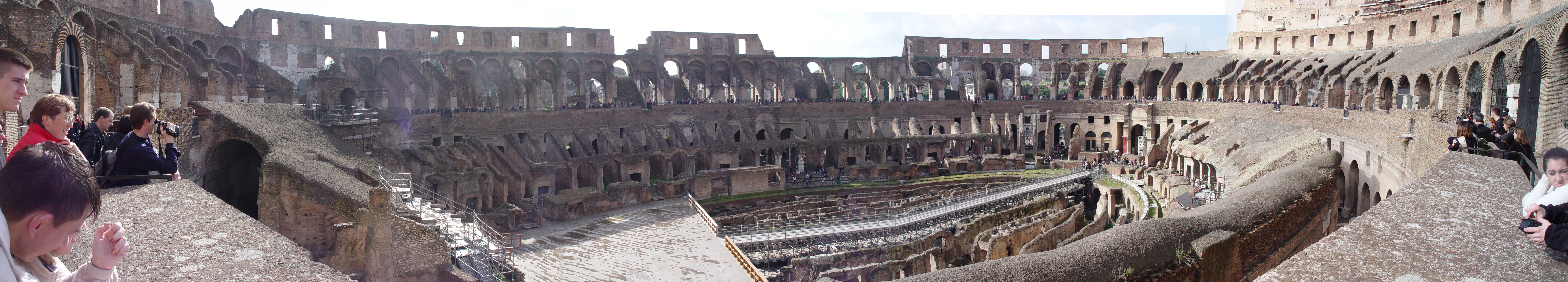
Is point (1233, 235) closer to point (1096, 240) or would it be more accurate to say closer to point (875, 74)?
point (1096, 240)

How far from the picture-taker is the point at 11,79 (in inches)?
207

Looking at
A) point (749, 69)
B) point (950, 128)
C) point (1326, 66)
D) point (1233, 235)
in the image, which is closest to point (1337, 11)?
point (1326, 66)

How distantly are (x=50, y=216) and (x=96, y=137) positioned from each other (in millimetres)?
6762

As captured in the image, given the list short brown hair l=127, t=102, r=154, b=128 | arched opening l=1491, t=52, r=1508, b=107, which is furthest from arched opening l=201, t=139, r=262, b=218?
arched opening l=1491, t=52, r=1508, b=107

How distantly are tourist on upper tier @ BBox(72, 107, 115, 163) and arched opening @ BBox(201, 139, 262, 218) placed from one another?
28.7 ft

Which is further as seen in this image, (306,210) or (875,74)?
(875,74)

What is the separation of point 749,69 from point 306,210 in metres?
31.3

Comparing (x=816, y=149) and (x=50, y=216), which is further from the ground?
(x=50, y=216)

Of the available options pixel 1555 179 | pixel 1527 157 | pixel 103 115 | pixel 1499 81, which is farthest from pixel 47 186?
pixel 1499 81

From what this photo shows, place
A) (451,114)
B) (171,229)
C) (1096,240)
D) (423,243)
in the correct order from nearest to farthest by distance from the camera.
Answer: (171,229)
(1096,240)
(423,243)
(451,114)

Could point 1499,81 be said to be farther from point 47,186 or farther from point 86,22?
point 86,22

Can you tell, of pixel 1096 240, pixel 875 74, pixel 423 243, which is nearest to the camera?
pixel 1096 240

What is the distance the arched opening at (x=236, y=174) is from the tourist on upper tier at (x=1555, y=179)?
66.7 ft

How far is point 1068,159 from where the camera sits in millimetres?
41000
